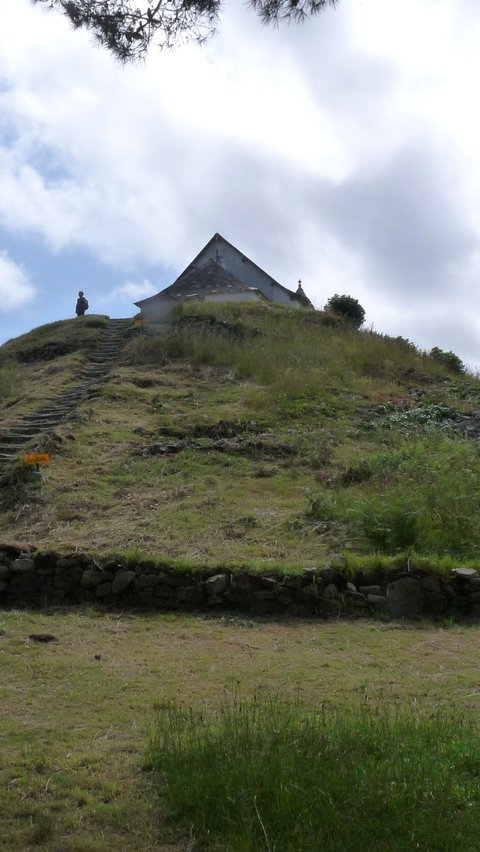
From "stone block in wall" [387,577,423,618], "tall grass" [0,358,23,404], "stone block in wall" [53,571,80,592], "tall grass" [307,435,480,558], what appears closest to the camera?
"stone block in wall" [387,577,423,618]

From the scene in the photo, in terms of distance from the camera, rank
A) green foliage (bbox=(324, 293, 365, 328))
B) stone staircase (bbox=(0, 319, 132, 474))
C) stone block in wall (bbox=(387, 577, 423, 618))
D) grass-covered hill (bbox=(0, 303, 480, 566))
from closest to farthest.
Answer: stone block in wall (bbox=(387, 577, 423, 618)) < grass-covered hill (bbox=(0, 303, 480, 566)) < stone staircase (bbox=(0, 319, 132, 474)) < green foliage (bbox=(324, 293, 365, 328))

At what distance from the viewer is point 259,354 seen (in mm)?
18250

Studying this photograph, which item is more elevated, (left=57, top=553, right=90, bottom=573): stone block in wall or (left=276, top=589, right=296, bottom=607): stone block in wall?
(left=57, top=553, right=90, bottom=573): stone block in wall

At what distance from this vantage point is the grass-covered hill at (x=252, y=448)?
28.1 ft

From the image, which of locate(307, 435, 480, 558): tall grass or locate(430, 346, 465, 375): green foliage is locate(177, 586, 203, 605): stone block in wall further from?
locate(430, 346, 465, 375): green foliage

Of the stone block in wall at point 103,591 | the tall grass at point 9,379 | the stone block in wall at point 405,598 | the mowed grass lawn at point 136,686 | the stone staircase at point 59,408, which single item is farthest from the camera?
the tall grass at point 9,379

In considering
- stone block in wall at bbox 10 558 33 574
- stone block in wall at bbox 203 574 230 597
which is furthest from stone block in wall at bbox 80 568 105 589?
stone block in wall at bbox 203 574 230 597

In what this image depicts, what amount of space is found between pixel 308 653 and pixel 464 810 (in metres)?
2.77

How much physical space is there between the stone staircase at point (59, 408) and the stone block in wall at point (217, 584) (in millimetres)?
5220

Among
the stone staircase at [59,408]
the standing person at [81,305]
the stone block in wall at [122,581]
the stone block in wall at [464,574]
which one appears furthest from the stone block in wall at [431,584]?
the standing person at [81,305]

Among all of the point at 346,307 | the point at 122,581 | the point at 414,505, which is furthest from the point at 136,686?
the point at 346,307

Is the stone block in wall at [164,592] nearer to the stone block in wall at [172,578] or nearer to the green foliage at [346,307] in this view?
the stone block in wall at [172,578]

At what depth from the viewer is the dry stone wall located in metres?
7.26

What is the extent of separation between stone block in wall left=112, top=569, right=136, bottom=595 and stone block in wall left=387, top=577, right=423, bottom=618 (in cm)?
232
